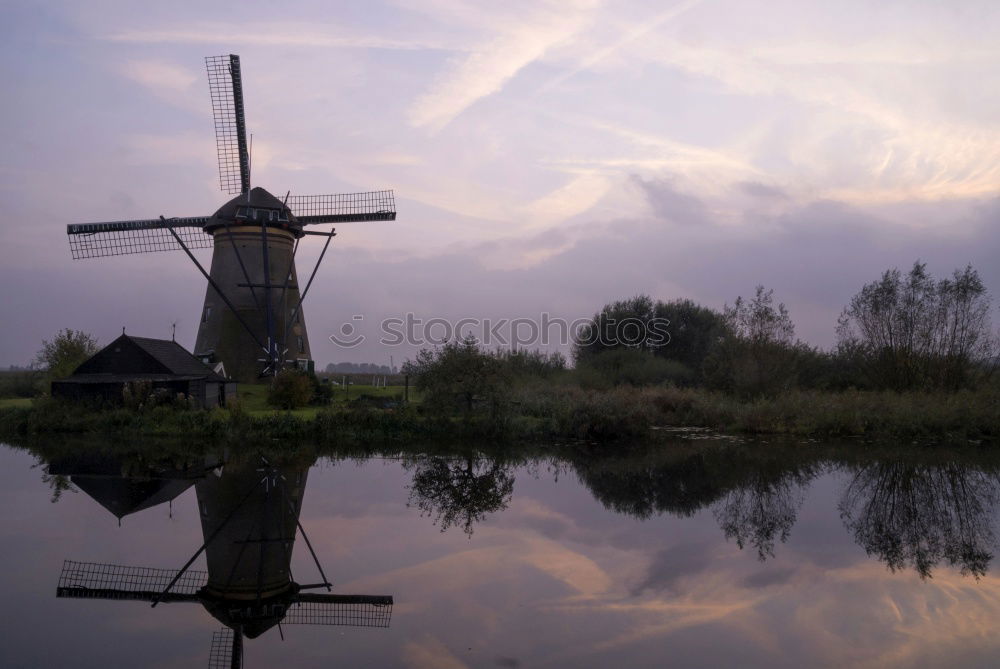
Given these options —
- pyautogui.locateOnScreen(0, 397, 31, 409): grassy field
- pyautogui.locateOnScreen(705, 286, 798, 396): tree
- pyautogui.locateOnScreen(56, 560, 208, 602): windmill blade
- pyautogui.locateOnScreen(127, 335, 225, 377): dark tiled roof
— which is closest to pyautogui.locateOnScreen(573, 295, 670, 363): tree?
pyautogui.locateOnScreen(705, 286, 798, 396): tree

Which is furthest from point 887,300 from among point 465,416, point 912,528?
point 912,528

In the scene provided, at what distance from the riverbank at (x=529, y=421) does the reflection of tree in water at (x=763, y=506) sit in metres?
6.60

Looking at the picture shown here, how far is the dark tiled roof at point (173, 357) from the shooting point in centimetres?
2212

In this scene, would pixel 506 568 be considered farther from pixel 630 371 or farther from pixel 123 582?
pixel 630 371

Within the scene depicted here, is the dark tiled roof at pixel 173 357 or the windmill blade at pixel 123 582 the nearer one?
the windmill blade at pixel 123 582

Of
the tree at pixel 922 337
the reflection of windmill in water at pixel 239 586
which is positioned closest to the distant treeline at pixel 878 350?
the tree at pixel 922 337

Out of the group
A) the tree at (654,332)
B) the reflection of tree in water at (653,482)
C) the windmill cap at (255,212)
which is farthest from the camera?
the tree at (654,332)

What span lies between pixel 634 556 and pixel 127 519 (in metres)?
7.20

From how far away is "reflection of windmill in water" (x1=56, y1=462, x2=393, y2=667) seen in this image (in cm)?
631

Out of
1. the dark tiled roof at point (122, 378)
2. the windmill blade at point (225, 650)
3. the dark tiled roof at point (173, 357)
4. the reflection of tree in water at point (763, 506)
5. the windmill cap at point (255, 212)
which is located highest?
the windmill cap at point (255, 212)

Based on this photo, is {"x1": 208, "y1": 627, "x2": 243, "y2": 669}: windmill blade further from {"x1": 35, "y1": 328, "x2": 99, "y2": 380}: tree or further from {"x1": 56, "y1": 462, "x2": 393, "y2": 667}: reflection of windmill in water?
{"x1": 35, "y1": 328, "x2": 99, "y2": 380}: tree

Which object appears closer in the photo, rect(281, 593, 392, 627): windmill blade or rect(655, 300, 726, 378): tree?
rect(281, 593, 392, 627): windmill blade

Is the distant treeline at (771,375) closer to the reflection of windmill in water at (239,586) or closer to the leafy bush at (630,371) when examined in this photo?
the leafy bush at (630,371)

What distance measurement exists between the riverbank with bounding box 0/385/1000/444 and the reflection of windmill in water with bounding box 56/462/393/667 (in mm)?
9410
